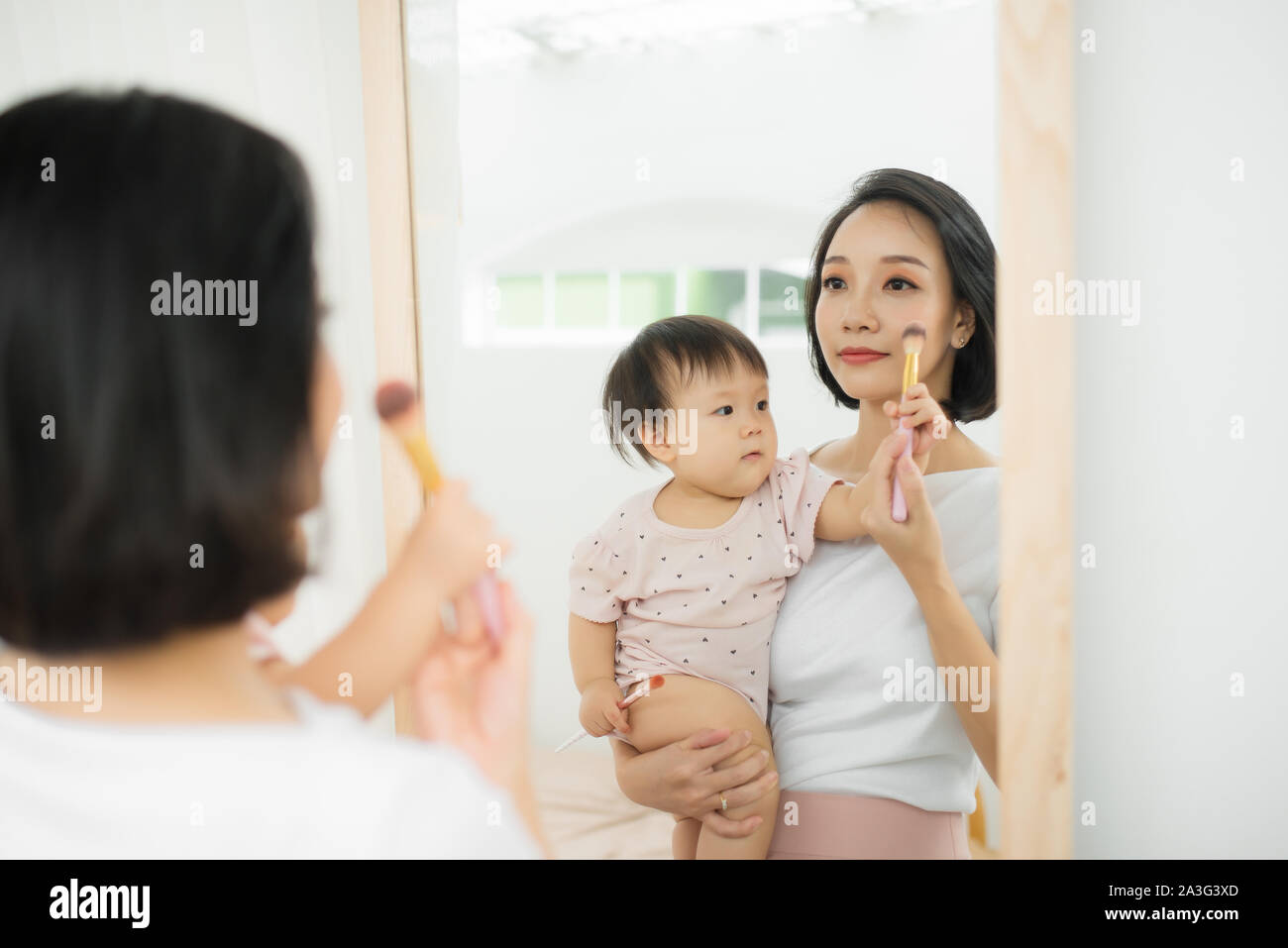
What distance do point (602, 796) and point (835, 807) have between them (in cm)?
31

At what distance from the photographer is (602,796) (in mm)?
1188

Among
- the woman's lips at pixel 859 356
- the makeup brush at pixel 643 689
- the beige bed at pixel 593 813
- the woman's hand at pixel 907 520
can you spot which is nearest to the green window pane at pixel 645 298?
the woman's lips at pixel 859 356

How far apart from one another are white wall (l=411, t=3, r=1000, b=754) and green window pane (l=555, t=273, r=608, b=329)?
27mm

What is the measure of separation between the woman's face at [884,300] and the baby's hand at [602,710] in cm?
46

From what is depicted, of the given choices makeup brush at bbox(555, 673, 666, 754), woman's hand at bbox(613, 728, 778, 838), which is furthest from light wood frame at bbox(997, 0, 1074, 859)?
makeup brush at bbox(555, 673, 666, 754)

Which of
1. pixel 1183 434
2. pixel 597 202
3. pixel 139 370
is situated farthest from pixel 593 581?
pixel 1183 434

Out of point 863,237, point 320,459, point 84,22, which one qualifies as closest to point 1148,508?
point 863,237

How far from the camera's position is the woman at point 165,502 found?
69cm

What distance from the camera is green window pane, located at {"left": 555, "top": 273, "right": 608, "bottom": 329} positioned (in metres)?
1.15

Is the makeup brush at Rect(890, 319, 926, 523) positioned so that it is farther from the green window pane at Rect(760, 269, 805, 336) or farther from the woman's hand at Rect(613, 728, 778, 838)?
the woman's hand at Rect(613, 728, 778, 838)

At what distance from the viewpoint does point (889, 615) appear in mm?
1065

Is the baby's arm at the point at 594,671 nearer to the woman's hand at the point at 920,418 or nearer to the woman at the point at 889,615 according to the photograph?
the woman at the point at 889,615
